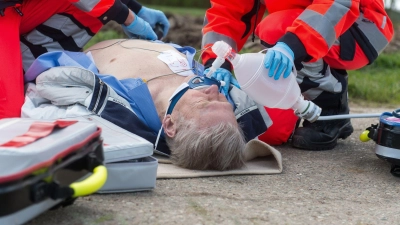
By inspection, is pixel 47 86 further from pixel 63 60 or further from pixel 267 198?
pixel 267 198

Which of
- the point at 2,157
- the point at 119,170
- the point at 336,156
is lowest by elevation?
the point at 336,156

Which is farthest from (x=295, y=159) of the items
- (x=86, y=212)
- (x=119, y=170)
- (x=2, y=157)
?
(x=2, y=157)

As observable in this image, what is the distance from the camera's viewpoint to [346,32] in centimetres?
328

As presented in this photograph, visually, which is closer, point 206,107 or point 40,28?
point 206,107

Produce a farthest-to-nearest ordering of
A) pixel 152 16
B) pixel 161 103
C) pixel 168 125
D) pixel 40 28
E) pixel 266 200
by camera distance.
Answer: pixel 152 16 < pixel 40 28 < pixel 161 103 < pixel 168 125 < pixel 266 200

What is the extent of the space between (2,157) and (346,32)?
2027 mm

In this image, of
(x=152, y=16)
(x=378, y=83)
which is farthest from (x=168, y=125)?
(x=378, y=83)

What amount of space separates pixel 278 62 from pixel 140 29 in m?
1.12

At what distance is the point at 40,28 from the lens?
335 cm

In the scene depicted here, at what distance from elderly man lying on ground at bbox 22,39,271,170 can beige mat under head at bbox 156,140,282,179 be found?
3cm

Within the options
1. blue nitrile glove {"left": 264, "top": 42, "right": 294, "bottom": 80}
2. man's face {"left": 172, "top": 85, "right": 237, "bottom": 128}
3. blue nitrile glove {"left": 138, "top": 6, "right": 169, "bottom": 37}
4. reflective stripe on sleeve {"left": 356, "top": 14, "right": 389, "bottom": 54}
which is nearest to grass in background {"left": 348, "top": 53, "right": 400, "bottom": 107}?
reflective stripe on sleeve {"left": 356, "top": 14, "right": 389, "bottom": 54}

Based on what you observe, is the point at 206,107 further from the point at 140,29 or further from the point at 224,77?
the point at 140,29

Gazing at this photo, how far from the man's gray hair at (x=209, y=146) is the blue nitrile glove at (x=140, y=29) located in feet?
3.28

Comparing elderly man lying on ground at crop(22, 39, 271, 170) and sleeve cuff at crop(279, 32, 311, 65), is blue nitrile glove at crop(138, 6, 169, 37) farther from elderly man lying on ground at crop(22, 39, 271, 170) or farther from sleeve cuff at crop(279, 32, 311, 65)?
sleeve cuff at crop(279, 32, 311, 65)
